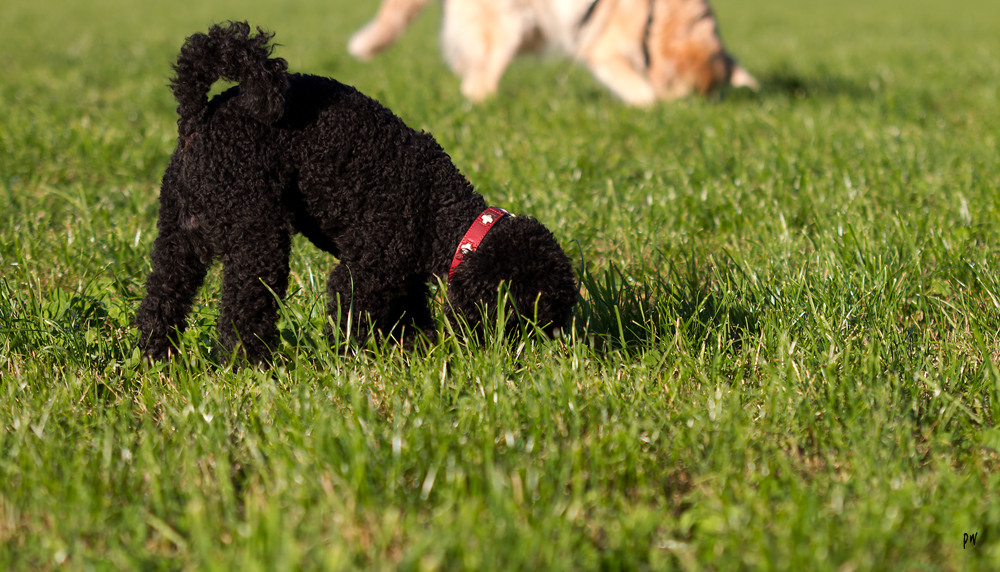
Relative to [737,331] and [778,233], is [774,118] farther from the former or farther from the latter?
[737,331]

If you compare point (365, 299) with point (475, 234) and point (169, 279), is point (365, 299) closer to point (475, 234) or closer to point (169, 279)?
point (475, 234)

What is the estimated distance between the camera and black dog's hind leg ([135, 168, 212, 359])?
95.7 inches

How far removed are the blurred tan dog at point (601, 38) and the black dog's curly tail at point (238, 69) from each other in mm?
5393

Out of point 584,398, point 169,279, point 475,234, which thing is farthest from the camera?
point 169,279

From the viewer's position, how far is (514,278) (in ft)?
7.52

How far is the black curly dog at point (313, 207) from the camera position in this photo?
2.26m

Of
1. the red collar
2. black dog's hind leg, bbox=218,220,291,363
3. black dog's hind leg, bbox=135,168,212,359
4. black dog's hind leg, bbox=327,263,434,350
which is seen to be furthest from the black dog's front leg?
the red collar

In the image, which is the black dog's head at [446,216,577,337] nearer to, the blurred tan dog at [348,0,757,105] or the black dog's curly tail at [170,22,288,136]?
the black dog's curly tail at [170,22,288,136]

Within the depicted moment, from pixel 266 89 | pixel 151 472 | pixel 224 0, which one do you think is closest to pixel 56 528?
pixel 151 472

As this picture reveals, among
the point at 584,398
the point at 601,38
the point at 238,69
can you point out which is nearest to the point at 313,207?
the point at 238,69

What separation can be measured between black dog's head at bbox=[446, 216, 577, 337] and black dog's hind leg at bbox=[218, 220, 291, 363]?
0.54 metres

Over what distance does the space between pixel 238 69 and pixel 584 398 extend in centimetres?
141

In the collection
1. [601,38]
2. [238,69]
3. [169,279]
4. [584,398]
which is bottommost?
[584,398]

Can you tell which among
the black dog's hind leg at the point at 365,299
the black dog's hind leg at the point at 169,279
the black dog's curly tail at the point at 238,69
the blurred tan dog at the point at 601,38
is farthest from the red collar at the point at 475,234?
the blurred tan dog at the point at 601,38
